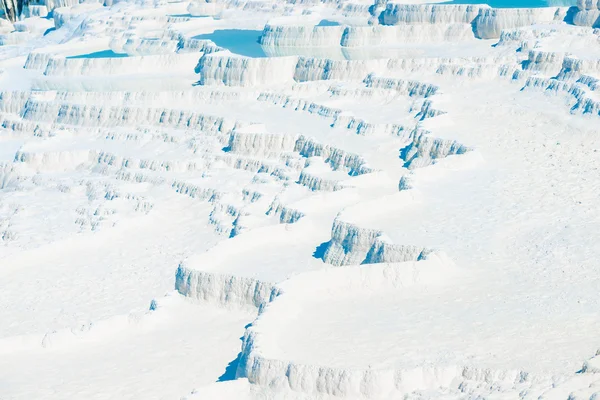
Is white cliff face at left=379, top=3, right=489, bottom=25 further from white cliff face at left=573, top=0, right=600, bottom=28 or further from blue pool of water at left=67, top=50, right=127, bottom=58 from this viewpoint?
blue pool of water at left=67, top=50, right=127, bottom=58

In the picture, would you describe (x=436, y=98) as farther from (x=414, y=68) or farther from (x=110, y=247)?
(x=110, y=247)

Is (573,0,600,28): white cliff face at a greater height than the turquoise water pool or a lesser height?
greater

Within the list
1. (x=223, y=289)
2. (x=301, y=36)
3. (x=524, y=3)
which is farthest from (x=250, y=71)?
(x=223, y=289)

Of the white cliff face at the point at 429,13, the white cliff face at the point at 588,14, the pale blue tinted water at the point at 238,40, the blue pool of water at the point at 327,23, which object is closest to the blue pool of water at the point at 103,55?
the pale blue tinted water at the point at 238,40

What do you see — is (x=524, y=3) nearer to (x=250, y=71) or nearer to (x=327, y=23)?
(x=327, y=23)

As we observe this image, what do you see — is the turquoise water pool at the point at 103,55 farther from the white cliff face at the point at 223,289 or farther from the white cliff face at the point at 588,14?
the white cliff face at the point at 223,289

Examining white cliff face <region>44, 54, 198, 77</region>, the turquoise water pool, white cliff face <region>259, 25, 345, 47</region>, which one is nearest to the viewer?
white cliff face <region>44, 54, 198, 77</region>

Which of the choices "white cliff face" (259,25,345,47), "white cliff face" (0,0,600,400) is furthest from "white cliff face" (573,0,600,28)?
"white cliff face" (259,25,345,47)

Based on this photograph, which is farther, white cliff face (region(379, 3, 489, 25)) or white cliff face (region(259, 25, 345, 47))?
white cliff face (region(259, 25, 345, 47))
